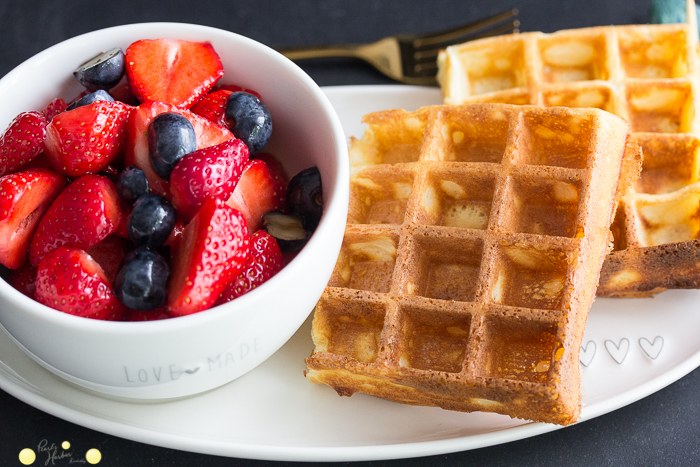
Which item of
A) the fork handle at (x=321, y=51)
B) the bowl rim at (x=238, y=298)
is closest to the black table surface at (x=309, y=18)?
the fork handle at (x=321, y=51)

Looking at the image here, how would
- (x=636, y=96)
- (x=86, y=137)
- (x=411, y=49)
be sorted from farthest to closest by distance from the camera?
1. (x=411, y=49)
2. (x=636, y=96)
3. (x=86, y=137)

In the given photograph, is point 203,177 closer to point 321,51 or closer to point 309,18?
point 321,51

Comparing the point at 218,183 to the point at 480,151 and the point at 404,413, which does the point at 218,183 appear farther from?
the point at 480,151

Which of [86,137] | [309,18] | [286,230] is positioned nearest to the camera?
[86,137]

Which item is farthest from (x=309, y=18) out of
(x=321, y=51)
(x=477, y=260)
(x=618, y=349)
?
(x=618, y=349)

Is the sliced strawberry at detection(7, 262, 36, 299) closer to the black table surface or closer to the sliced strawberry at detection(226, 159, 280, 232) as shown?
the sliced strawberry at detection(226, 159, 280, 232)

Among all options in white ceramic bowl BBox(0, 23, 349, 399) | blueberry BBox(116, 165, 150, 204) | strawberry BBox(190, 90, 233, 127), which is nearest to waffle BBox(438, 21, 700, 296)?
white ceramic bowl BBox(0, 23, 349, 399)

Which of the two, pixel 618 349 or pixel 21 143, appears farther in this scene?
pixel 618 349
